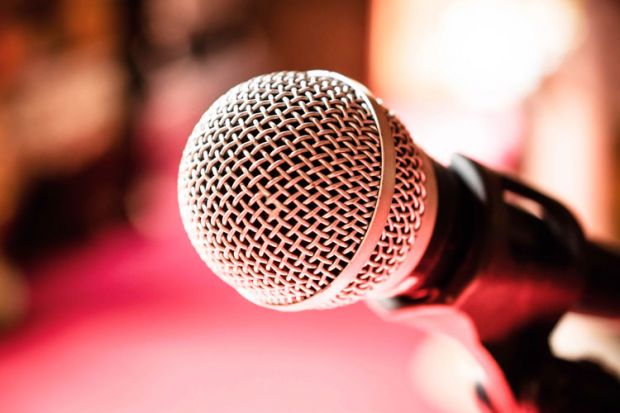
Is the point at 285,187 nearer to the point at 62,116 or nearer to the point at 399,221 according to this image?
the point at 399,221

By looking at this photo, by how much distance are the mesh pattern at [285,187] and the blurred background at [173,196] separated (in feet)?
1.59

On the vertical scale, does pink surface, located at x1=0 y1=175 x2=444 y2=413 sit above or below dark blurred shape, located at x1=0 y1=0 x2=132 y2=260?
below

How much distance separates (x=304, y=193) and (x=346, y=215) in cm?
4

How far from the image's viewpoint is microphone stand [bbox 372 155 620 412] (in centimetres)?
67

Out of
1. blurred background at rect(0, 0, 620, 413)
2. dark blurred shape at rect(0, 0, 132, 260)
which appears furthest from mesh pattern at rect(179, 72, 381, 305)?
dark blurred shape at rect(0, 0, 132, 260)

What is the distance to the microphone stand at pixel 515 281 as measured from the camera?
671 millimetres

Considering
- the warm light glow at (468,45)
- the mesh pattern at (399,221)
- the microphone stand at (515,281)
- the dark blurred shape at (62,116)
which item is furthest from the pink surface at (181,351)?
the mesh pattern at (399,221)

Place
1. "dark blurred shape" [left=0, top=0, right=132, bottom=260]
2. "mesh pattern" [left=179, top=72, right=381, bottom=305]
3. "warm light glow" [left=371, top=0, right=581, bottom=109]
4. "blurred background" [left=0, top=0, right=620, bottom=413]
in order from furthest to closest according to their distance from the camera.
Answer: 1. "warm light glow" [left=371, top=0, right=581, bottom=109]
2. "dark blurred shape" [left=0, top=0, right=132, bottom=260]
3. "blurred background" [left=0, top=0, right=620, bottom=413]
4. "mesh pattern" [left=179, top=72, right=381, bottom=305]

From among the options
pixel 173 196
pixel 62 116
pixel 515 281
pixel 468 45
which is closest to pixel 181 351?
pixel 62 116

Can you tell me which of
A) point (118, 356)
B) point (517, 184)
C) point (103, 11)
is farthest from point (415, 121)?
point (517, 184)

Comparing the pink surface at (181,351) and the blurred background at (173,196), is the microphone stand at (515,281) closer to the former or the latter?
the blurred background at (173,196)

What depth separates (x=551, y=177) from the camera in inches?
91.4

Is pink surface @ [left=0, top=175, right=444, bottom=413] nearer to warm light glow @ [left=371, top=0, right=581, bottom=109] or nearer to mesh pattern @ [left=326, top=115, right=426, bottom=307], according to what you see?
warm light glow @ [left=371, top=0, right=581, bottom=109]

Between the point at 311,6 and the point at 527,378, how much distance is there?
577cm
